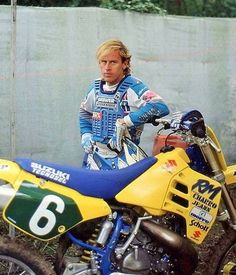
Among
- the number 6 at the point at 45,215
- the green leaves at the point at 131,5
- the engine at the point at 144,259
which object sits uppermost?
the green leaves at the point at 131,5

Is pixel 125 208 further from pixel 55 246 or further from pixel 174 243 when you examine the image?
pixel 55 246

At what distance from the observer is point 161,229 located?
359cm

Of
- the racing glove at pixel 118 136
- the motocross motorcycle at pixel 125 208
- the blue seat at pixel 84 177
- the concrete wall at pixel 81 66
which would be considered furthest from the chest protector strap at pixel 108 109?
the concrete wall at pixel 81 66

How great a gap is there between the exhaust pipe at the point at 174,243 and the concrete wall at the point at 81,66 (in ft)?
6.95

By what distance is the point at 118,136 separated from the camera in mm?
3932

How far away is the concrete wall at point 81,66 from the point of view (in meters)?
5.81

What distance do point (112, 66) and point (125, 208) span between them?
1.06 m

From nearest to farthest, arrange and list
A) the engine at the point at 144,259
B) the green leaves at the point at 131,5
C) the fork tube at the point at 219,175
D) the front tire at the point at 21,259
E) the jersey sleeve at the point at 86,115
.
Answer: the front tire at the point at 21,259 → the engine at the point at 144,259 → the fork tube at the point at 219,175 → the jersey sleeve at the point at 86,115 → the green leaves at the point at 131,5

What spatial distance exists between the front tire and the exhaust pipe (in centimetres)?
63

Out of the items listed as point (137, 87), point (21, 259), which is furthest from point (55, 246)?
point (137, 87)

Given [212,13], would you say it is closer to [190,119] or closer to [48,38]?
[48,38]

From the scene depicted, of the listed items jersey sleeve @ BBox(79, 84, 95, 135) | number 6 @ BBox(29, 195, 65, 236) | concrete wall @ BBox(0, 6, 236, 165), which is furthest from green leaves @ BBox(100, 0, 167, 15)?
number 6 @ BBox(29, 195, 65, 236)

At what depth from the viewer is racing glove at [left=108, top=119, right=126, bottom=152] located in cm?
390

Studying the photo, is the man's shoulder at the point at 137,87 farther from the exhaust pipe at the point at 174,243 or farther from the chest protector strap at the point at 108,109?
the exhaust pipe at the point at 174,243
